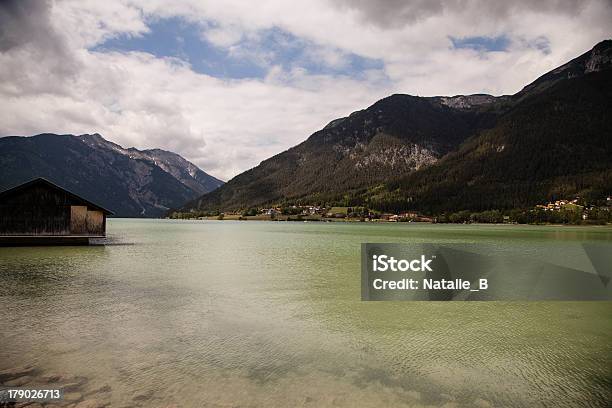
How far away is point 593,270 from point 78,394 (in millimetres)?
37655

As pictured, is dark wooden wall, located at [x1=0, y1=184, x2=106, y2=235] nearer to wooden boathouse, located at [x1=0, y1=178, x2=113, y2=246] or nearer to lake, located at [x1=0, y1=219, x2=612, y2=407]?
wooden boathouse, located at [x1=0, y1=178, x2=113, y2=246]

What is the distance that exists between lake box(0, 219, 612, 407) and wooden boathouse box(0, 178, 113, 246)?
24198 millimetres

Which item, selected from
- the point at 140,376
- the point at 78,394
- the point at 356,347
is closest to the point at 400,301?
the point at 356,347

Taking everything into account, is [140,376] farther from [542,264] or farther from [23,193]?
[23,193]

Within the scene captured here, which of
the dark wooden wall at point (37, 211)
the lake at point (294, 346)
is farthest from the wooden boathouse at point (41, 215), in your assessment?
the lake at point (294, 346)

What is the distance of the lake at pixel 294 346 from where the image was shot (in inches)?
337

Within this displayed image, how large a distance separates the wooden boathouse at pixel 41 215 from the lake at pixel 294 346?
2420 cm

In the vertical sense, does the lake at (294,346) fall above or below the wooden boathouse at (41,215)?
below

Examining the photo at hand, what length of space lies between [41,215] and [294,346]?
4336cm

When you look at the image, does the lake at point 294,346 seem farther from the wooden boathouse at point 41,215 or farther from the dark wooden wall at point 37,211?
the dark wooden wall at point 37,211

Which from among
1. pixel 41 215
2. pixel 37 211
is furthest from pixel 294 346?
pixel 37 211

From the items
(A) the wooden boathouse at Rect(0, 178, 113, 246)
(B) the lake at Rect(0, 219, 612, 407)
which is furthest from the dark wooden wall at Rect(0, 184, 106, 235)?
(B) the lake at Rect(0, 219, 612, 407)

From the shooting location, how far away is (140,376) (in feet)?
30.3

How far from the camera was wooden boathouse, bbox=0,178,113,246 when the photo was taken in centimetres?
4266
